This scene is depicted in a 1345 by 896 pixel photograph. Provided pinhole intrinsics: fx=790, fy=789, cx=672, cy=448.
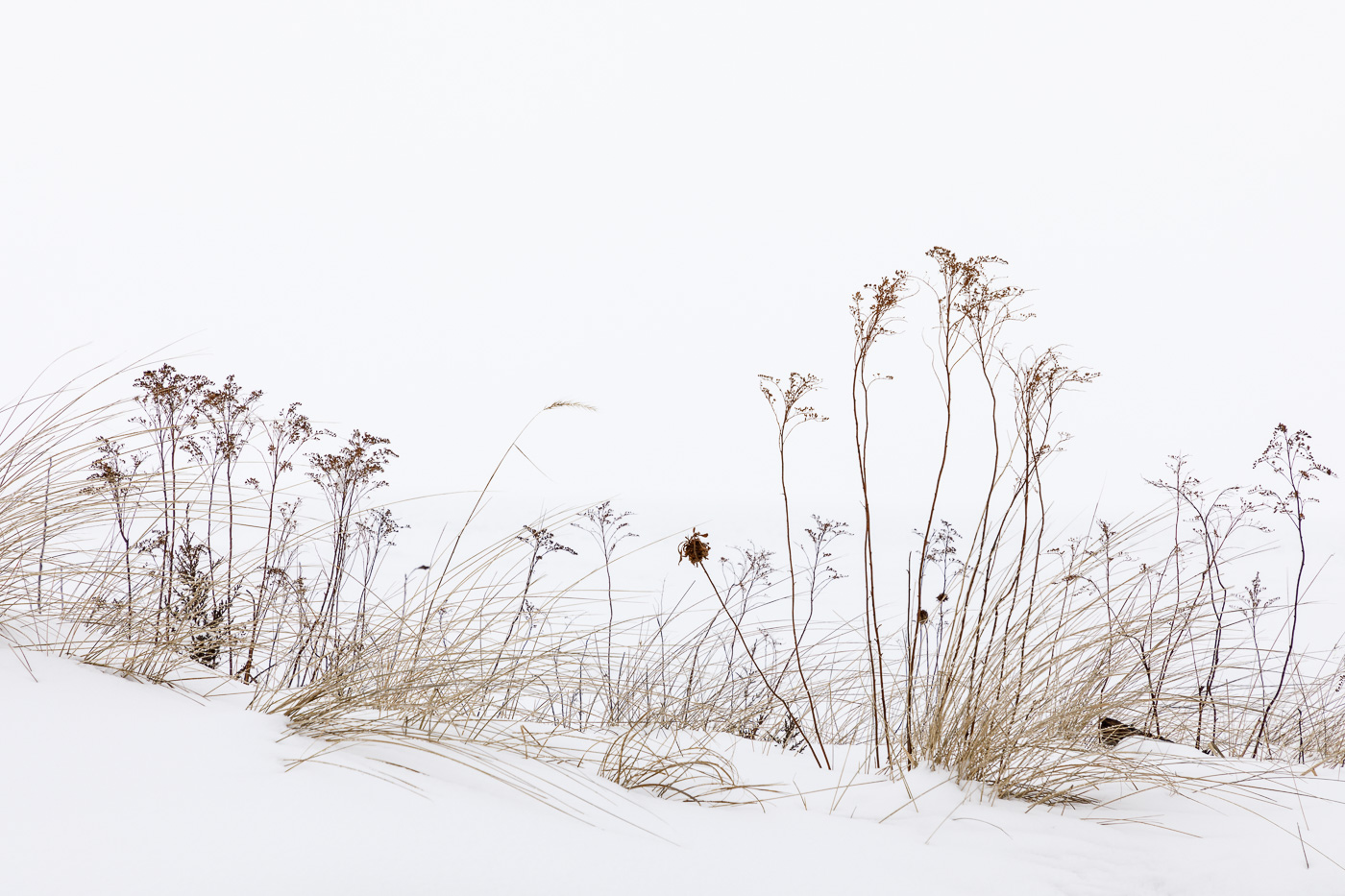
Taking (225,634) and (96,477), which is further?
(225,634)

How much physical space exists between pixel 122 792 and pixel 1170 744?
2.28 m

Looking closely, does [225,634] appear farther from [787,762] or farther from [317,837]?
[787,762]

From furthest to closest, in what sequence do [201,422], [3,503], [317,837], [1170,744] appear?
[201,422]
[1170,744]
[3,503]
[317,837]

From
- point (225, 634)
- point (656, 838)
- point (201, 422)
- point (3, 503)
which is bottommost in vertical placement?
point (656, 838)

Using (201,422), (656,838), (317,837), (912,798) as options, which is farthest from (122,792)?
(201,422)

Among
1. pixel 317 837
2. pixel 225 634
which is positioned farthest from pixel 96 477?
pixel 317 837

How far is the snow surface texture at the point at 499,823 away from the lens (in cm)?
97

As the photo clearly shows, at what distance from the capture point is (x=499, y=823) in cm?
117

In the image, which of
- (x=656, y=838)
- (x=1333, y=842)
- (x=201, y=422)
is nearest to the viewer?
(x=656, y=838)

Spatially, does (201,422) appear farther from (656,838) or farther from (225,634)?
(656,838)

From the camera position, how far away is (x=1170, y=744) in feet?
6.72

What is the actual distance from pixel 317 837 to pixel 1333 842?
5.56 ft

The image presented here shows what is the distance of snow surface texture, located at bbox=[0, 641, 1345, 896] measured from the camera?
0.97 meters

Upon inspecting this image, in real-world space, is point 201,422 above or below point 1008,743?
above
